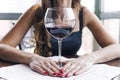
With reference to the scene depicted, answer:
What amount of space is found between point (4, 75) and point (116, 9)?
8.88 feet

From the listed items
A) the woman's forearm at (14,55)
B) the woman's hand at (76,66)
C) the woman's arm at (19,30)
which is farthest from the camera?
the woman's arm at (19,30)

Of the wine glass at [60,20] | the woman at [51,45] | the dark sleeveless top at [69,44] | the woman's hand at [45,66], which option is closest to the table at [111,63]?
the woman at [51,45]

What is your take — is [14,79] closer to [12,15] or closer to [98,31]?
[98,31]

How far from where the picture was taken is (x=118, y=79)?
Answer: 721 millimetres

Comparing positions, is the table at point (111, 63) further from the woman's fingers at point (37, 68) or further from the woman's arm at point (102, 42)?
the woman's fingers at point (37, 68)

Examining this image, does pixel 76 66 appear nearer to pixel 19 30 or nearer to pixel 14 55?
pixel 14 55

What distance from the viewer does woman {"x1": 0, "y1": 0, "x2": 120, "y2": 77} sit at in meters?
0.86

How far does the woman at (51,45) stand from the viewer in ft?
2.81

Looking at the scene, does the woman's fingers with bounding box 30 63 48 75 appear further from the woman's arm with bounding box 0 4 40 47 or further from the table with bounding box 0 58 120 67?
the woman's arm with bounding box 0 4 40 47

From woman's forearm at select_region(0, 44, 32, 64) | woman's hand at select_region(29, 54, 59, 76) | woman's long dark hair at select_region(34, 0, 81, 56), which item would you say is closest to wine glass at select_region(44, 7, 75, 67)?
woman's hand at select_region(29, 54, 59, 76)

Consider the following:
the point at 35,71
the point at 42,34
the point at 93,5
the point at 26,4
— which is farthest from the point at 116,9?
the point at 35,71

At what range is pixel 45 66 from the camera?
0.85 meters

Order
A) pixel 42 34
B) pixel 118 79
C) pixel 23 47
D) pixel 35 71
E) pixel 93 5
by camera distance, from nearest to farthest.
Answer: pixel 118 79
pixel 35 71
pixel 42 34
pixel 23 47
pixel 93 5

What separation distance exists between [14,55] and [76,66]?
32cm
